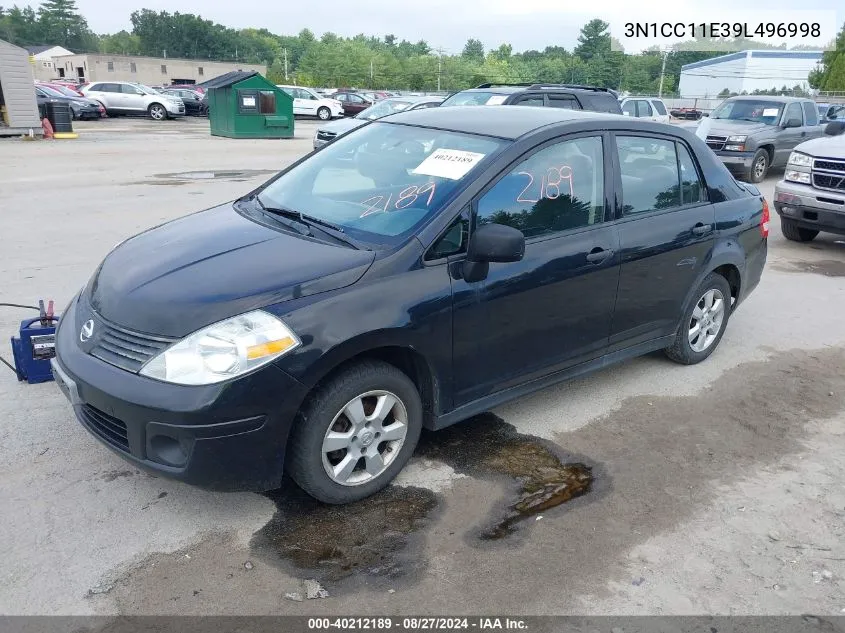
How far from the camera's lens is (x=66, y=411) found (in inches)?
161

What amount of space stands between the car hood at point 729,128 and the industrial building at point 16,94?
17678 mm

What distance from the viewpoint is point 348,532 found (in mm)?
3156

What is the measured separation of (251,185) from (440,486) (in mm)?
10209

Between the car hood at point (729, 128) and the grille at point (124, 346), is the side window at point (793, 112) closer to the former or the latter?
the car hood at point (729, 128)

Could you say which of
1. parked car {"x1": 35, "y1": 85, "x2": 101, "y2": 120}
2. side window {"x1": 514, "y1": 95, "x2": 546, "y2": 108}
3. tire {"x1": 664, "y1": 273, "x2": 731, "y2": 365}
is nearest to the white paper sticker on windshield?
tire {"x1": 664, "y1": 273, "x2": 731, "y2": 365}

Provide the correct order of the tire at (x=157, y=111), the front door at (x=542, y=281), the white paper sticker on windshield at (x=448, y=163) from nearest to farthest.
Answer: the front door at (x=542, y=281) → the white paper sticker on windshield at (x=448, y=163) → the tire at (x=157, y=111)

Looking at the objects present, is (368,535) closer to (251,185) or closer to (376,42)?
(251,185)

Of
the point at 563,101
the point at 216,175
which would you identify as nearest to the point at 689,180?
the point at 563,101

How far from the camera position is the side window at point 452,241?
3371mm

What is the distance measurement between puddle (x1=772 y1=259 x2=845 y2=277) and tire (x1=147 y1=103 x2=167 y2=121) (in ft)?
96.0

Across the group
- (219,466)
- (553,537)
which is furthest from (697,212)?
(219,466)

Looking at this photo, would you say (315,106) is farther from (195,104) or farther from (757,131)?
(757,131)

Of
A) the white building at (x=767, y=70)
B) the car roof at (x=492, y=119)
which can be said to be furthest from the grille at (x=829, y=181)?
the white building at (x=767, y=70)

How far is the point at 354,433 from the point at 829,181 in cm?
751
